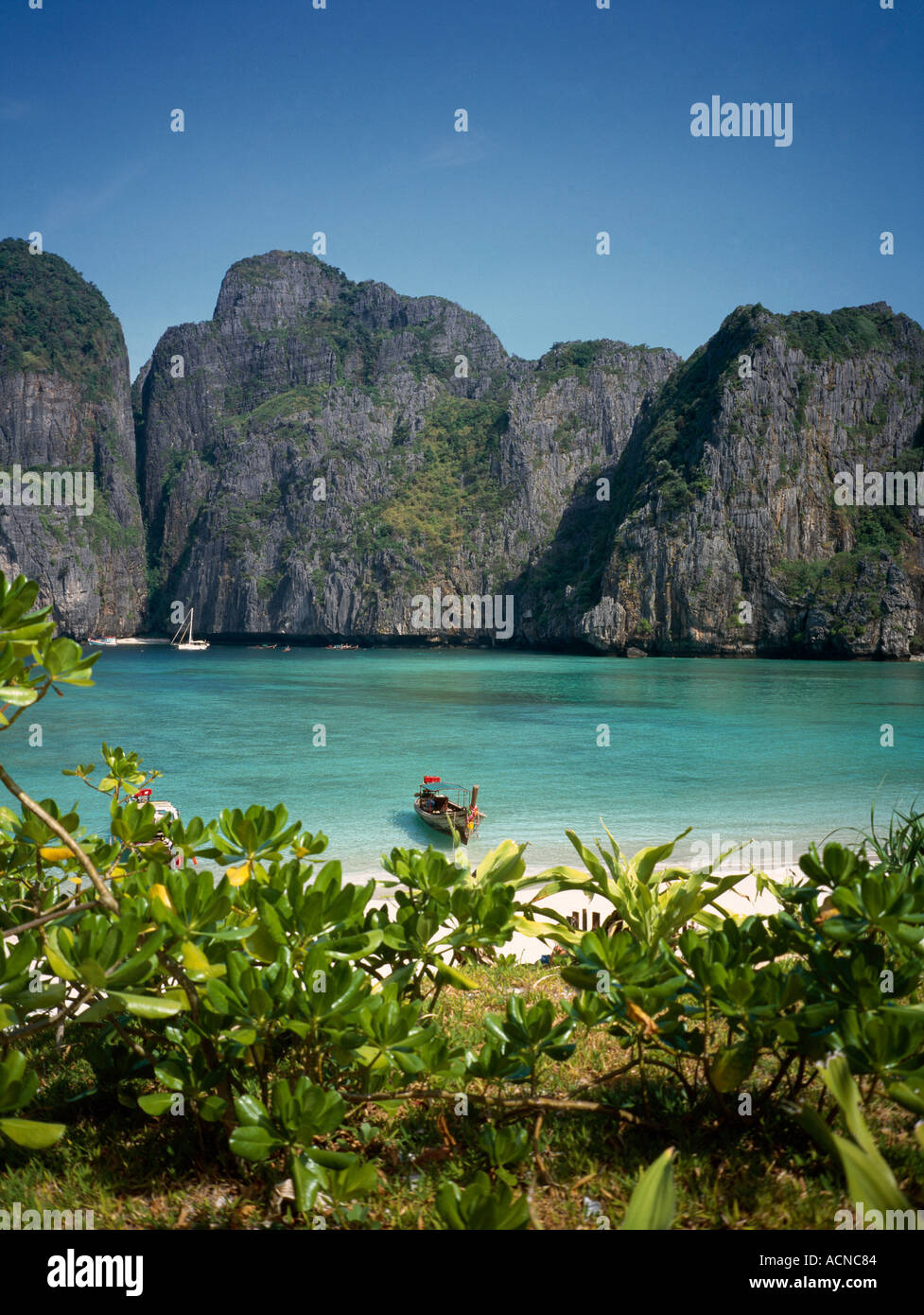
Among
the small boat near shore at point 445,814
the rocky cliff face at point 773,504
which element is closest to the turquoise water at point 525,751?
the small boat near shore at point 445,814

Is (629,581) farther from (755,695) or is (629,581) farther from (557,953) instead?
(557,953)

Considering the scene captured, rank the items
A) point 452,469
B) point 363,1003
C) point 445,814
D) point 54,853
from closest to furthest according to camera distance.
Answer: point 363,1003 < point 54,853 < point 445,814 < point 452,469

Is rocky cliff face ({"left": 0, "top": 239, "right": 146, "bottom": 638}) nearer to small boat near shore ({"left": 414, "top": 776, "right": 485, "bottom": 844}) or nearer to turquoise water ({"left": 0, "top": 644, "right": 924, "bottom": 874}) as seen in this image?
turquoise water ({"left": 0, "top": 644, "right": 924, "bottom": 874})

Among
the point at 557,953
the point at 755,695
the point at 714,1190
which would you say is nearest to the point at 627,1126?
the point at 714,1190

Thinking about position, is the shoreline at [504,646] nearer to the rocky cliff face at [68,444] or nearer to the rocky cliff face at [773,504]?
the rocky cliff face at [773,504]

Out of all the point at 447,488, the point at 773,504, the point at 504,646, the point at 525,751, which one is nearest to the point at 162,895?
the point at 525,751

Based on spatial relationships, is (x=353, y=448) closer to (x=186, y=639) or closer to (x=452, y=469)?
(x=452, y=469)

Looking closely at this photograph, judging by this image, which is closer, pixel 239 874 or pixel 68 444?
pixel 239 874
